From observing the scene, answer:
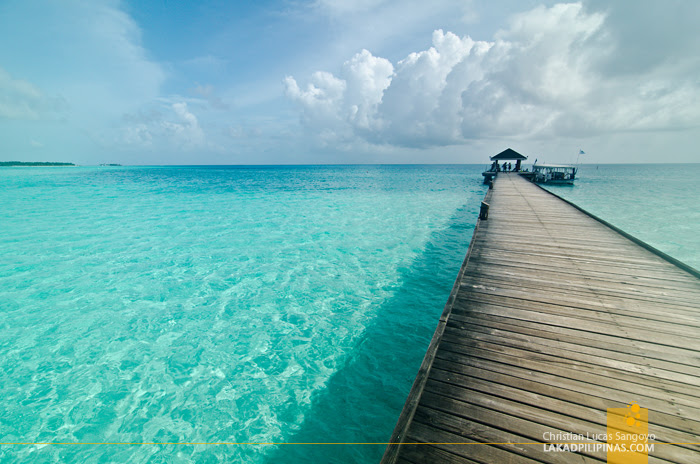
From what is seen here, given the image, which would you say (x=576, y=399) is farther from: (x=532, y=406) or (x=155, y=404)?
(x=155, y=404)

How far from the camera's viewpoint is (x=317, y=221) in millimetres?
17359

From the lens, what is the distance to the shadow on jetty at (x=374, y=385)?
13.3 feet

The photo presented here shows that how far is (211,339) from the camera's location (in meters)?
6.36

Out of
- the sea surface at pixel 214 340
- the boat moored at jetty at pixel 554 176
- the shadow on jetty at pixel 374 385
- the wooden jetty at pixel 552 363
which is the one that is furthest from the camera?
the boat moored at jetty at pixel 554 176

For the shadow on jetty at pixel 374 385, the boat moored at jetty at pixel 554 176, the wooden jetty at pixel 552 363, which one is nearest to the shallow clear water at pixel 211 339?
the shadow on jetty at pixel 374 385

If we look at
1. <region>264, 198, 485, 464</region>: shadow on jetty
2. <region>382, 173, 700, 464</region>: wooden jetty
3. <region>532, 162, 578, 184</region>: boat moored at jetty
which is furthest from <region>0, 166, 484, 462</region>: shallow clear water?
<region>532, 162, 578, 184</region>: boat moored at jetty

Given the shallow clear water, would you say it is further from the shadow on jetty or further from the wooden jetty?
the wooden jetty

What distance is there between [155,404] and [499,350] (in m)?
5.60

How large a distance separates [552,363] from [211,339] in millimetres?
6459

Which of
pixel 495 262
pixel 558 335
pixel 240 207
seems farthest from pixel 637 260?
pixel 240 207

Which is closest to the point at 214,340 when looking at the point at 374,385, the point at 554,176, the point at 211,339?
the point at 211,339

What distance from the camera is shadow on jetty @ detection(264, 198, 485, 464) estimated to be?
13.3ft

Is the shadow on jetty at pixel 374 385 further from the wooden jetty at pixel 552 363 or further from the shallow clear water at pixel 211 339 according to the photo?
the wooden jetty at pixel 552 363

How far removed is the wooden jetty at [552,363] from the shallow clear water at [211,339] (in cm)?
181
